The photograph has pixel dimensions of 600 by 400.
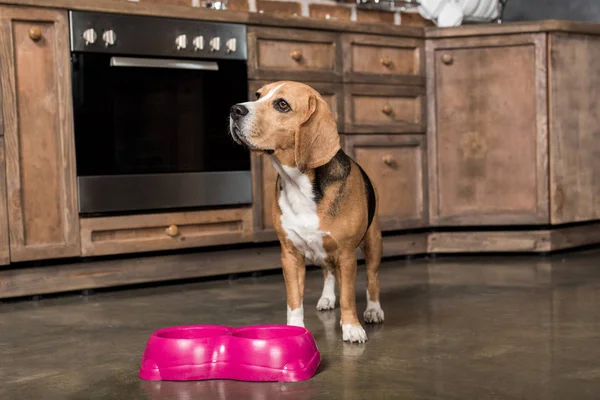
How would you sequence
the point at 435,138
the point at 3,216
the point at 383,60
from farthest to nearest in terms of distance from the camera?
1. the point at 435,138
2. the point at 383,60
3. the point at 3,216

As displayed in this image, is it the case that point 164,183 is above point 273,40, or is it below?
below

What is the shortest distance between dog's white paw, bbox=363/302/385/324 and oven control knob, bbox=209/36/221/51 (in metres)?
1.57

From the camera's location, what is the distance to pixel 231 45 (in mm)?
3941

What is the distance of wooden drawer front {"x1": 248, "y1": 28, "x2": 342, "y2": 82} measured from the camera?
13.2ft

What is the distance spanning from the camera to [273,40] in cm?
409

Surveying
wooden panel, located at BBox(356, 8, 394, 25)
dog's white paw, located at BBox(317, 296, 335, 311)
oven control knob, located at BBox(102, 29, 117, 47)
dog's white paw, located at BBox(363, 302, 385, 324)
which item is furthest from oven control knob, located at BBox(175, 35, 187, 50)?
wooden panel, located at BBox(356, 8, 394, 25)

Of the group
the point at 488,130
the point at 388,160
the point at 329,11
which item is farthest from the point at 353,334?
the point at 329,11

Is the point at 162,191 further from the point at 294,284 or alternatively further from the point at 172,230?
the point at 294,284

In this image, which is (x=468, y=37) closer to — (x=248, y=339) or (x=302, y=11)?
(x=302, y=11)

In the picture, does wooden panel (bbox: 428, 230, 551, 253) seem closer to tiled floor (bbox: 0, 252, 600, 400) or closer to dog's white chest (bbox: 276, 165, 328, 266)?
tiled floor (bbox: 0, 252, 600, 400)

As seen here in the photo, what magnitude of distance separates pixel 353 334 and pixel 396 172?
6.94ft

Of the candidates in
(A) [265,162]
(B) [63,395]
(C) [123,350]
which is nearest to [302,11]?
(A) [265,162]

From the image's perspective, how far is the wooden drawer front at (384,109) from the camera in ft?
14.3

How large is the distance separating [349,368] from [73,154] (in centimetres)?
182
